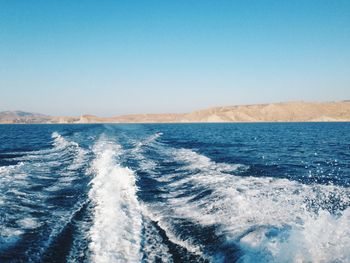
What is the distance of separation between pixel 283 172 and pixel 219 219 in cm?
1017

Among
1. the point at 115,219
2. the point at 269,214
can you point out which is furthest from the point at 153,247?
the point at 269,214

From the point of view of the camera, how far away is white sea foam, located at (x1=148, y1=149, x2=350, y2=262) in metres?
7.08

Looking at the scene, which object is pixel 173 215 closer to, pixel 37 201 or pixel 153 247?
pixel 153 247

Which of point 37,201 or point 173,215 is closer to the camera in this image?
point 173,215

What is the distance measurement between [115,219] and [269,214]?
5030mm

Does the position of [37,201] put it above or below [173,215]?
above

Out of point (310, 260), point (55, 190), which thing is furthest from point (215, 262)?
point (55, 190)

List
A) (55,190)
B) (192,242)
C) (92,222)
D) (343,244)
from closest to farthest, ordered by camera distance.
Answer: (343,244) < (192,242) < (92,222) < (55,190)

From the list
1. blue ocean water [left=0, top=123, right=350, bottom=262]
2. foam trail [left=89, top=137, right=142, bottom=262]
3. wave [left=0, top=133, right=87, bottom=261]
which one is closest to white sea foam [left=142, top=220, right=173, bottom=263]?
blue ocean water [left=0, top=123, right=350, bottom=262]

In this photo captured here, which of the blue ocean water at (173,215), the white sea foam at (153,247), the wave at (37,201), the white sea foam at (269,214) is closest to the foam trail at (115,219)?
the blue ocean water at (173,215)

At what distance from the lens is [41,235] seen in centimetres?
851

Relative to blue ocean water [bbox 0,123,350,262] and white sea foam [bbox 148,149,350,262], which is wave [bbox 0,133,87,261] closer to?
blue ocean water [bbox 0,123,350,262]

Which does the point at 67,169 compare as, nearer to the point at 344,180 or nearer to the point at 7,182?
the point at 7,182

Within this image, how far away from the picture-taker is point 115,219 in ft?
31.6
